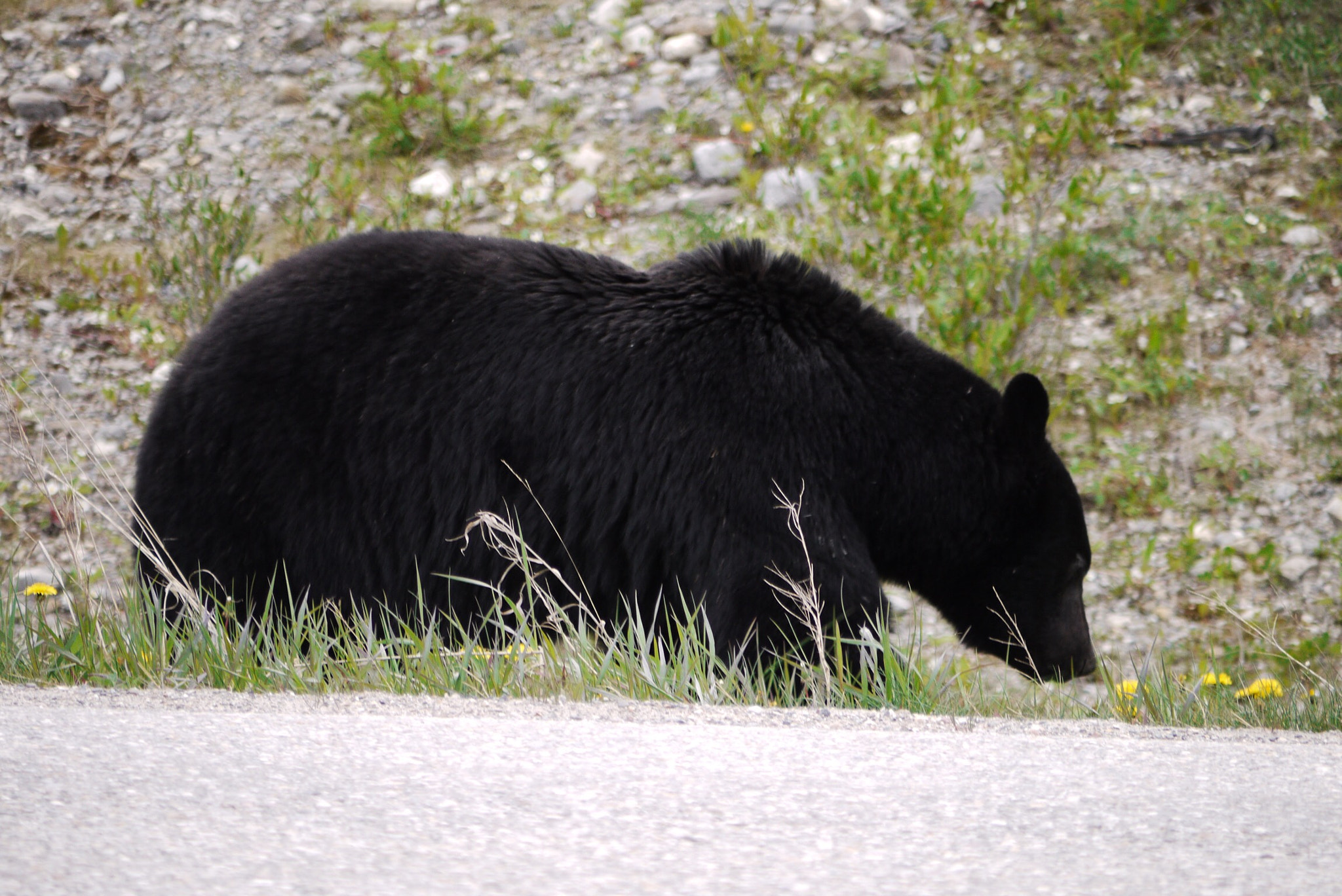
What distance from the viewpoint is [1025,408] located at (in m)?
3.86

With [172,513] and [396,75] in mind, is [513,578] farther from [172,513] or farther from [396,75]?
[396,75]

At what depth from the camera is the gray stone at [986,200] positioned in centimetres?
713

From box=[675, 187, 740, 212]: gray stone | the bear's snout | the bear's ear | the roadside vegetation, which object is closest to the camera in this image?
the bear's ear

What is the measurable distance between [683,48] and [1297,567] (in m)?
5.02

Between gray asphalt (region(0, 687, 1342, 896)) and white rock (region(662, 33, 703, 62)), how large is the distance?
6748mm

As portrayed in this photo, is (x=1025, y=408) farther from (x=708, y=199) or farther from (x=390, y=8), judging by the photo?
(x=390, y=8)

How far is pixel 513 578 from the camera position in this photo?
3.71 meters

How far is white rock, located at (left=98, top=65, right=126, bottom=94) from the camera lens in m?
8.69

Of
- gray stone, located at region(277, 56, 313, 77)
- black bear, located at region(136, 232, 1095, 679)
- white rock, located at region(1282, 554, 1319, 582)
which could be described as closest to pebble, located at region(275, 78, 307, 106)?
gray stone, located at region(277, 56, 313, 77)

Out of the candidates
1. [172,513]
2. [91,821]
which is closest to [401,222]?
[172,513]

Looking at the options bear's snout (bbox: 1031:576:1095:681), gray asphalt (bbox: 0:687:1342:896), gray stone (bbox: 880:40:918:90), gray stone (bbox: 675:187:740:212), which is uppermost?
gray stone (bbox: 880:40:918:90)

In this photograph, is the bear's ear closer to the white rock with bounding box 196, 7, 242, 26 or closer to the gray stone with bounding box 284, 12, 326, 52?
the gray stone with bounding box 284, 12, 326, 52

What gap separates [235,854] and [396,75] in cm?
765

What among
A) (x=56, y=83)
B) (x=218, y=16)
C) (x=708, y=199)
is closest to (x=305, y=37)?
(x=218, y=16)
